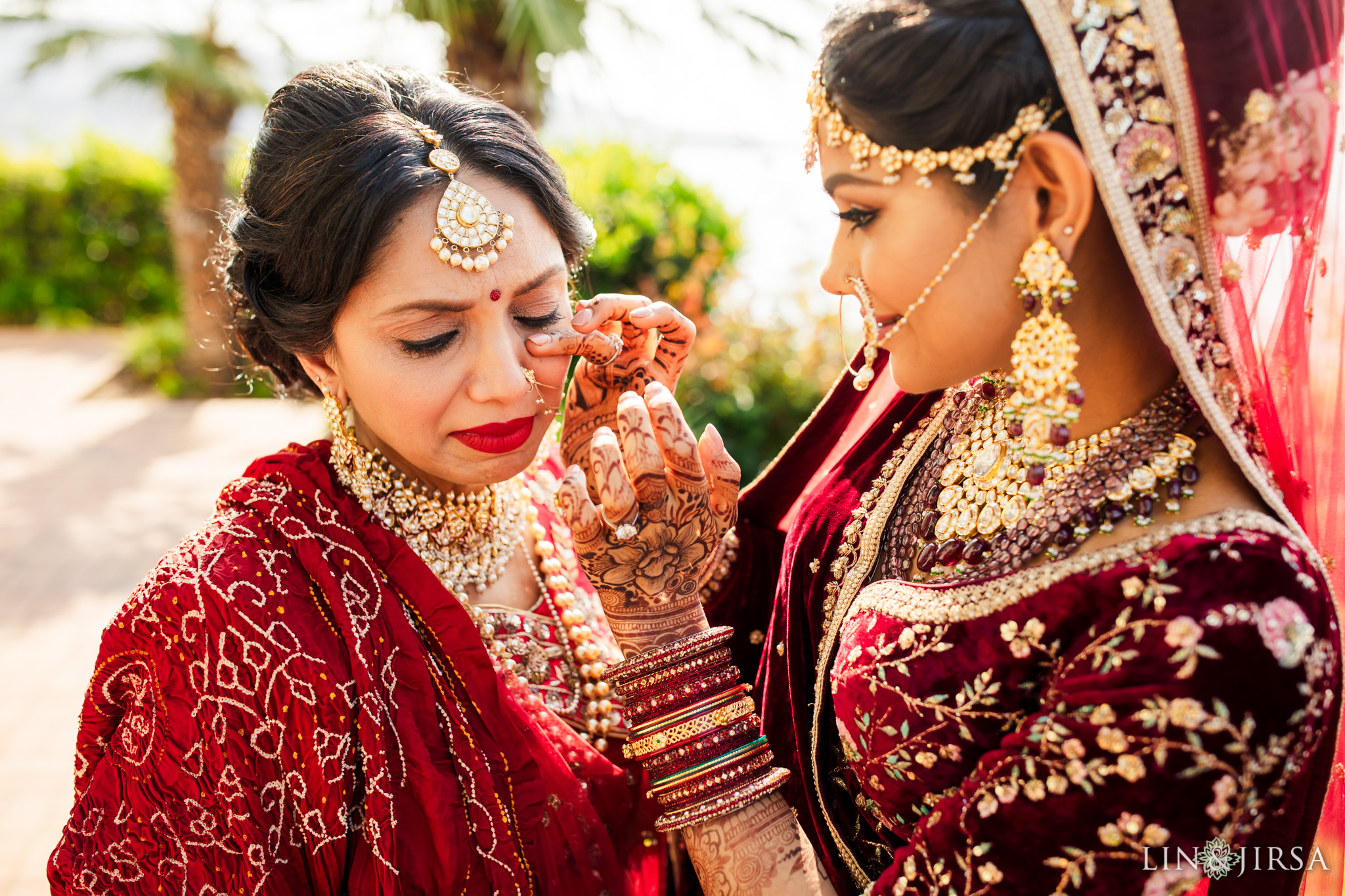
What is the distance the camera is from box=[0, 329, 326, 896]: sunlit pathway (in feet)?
13.0

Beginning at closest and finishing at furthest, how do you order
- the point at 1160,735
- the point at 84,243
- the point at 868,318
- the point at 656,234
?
the point at 1160,735
the point at 868,318
the point at 656,234
the point at 84,243

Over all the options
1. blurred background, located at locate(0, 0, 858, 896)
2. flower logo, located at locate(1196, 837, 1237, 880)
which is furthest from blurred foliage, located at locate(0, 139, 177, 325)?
flower logo, located at locate(1196, 837, 1237, 880)

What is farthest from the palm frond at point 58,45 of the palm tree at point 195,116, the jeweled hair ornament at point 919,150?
the jeweled hair ornament at point 919,150

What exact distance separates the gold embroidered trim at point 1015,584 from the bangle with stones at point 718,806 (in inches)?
12.4

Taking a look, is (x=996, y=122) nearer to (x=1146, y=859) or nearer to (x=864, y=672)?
(x=864, y=672)

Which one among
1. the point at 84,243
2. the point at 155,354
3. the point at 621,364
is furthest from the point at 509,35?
the point at 84,243

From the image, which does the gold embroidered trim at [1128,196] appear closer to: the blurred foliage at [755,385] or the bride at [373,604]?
the bride at [373,604]

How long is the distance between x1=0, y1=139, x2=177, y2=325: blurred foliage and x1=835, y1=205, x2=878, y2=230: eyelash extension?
540 inches

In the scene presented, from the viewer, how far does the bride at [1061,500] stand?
1129 millimetres

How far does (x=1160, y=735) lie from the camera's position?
110cm

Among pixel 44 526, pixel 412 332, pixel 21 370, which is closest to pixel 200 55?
pixel 21 370

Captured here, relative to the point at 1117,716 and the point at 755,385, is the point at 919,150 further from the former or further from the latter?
the point at 755,385

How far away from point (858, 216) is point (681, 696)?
2.59 feet

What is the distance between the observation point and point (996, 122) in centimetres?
122
